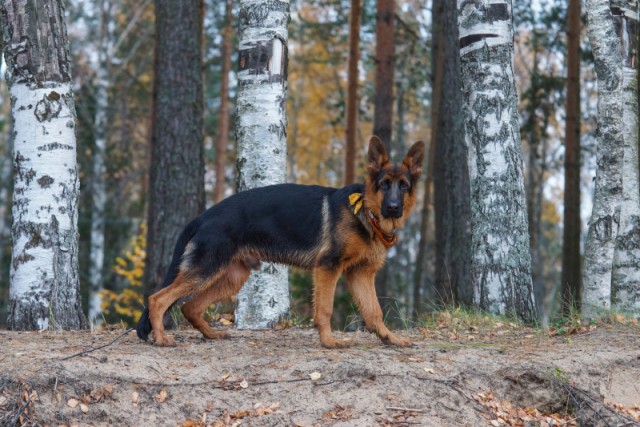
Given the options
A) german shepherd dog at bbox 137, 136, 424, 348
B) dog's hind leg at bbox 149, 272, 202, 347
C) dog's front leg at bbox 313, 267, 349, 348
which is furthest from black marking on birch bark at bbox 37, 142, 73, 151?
dog's front leg at bbox 313, 267, 349, 348

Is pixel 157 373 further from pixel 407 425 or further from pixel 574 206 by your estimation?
pixel 574 206

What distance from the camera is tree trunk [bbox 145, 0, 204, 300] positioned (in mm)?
13938

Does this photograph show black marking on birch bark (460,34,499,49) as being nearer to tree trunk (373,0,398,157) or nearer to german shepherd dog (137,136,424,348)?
german shepherd dog (137,136,424,348)

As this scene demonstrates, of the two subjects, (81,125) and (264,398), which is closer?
(264,398)

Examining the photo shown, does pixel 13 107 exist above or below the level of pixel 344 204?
above

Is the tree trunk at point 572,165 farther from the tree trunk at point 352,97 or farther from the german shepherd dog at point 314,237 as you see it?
the german shepherd dog at point 314,237

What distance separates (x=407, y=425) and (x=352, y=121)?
A: 15.0 meters

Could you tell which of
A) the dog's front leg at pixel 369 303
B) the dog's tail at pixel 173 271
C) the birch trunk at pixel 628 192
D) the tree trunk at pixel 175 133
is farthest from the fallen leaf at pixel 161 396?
the tree trunk at pixel 175 133

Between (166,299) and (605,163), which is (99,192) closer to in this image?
(166,299)

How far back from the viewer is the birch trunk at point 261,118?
30.8 feet

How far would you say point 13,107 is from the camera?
8898 millimetres

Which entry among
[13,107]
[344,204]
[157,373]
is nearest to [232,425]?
[157,373]

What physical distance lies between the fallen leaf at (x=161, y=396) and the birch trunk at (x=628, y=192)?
6.52 metres

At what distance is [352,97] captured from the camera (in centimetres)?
2070
